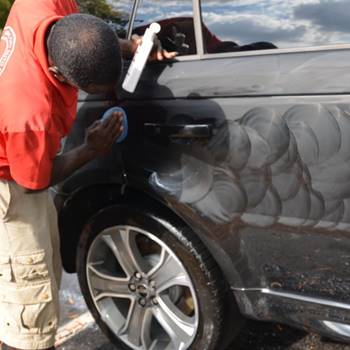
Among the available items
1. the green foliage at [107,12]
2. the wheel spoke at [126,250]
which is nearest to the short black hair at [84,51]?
the green foliage at [107,12]

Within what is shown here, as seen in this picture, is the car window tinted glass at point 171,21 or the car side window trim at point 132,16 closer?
the car window tinted glass at point 171,21

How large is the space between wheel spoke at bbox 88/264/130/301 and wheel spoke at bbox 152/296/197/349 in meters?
0.19

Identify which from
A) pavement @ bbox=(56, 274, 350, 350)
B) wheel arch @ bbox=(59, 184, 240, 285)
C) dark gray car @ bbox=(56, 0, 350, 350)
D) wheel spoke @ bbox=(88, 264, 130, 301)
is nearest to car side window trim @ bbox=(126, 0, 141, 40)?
dark gray car @ bbox=(56, 0, 350, 350)

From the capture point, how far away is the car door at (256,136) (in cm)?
187

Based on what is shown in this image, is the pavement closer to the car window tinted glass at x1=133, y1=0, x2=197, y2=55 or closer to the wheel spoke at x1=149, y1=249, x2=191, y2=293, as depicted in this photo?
the wheel spoke at x1=149, y1=249, x2=191, y2=293

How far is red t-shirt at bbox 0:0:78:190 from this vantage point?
178cm

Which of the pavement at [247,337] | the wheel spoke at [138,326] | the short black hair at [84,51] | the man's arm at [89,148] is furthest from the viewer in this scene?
the pavement at [247,337]

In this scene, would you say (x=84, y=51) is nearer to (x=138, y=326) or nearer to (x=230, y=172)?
(x=230, y=172)

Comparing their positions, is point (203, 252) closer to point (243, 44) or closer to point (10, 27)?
point (243, 44)

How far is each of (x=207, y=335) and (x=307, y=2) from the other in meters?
1.37

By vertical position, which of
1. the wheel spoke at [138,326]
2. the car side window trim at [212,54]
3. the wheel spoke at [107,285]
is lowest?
the wheel spoke at [138,326]

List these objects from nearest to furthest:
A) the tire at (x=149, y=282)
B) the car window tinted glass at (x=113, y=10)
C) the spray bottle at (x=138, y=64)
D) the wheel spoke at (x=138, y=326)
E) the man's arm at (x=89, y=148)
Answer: the man's arm at (x=89, y=148), the spray bottle at (x=138, y=64), the tire at (x=149, y=282), the car window tinted glass at (x=113, y=10), the wheel spoke at (x=138, y=326)

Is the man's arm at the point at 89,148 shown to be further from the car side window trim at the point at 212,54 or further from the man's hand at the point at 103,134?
the car side window trim at the point at 212,54

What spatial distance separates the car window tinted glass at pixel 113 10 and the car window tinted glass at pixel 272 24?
1.35 feet
